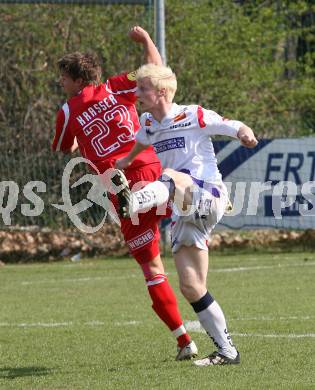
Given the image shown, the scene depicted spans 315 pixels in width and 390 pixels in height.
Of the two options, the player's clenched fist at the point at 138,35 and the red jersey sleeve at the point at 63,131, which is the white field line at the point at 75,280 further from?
the player's clenched fist at the point at 138,35

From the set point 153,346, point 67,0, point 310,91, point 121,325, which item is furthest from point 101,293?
point 310,91

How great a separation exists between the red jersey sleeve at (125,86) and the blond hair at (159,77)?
1.24 metres

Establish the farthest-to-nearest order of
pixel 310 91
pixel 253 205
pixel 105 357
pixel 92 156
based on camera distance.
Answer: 1. pixel 310 91
2. pixel 253 205
3. pixel 92 156
4. pixel 105 357

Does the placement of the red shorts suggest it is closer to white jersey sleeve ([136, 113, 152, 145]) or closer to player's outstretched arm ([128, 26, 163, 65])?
white jersey sleeve ([136, 113, 152, 145])

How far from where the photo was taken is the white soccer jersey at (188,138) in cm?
705

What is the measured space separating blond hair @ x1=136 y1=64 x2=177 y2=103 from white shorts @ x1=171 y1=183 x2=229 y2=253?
62 cm

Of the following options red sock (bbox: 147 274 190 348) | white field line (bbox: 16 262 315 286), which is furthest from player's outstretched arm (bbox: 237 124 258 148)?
white field line (bbox: 16 262 315 286)

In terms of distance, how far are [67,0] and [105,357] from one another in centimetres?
1040

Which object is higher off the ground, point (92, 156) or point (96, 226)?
point (92, 156)

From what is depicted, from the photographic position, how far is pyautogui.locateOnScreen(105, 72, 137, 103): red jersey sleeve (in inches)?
329

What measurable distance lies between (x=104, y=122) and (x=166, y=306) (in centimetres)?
144

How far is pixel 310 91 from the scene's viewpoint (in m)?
19.9

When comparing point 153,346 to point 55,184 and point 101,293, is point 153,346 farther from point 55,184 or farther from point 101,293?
point 55,184

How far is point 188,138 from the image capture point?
708 centimetres
